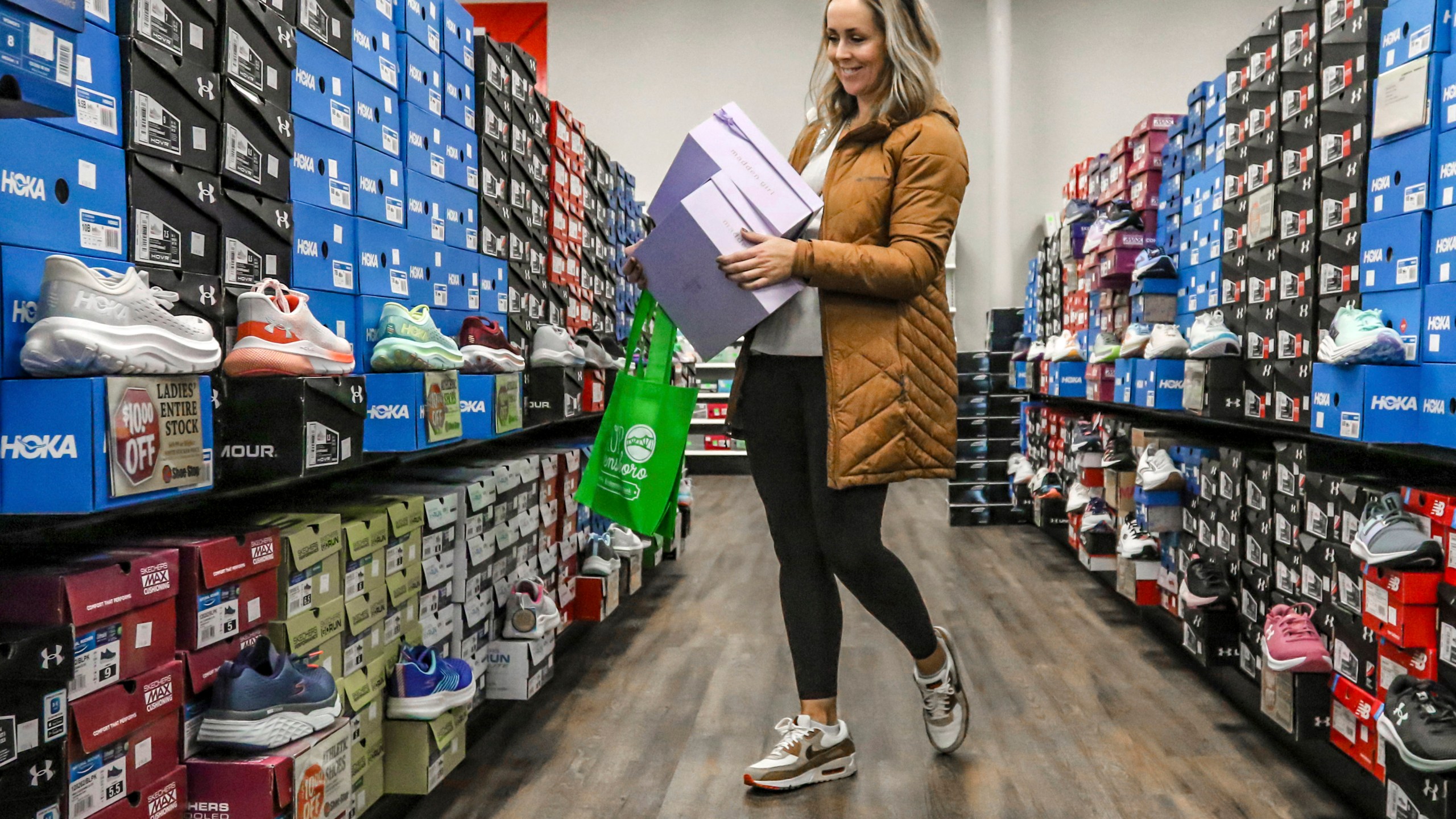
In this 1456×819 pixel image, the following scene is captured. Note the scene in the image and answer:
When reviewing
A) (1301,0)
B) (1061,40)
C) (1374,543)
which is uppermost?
(1061,40)

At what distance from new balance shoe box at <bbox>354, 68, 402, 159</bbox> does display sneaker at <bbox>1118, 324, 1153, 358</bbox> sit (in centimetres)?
231

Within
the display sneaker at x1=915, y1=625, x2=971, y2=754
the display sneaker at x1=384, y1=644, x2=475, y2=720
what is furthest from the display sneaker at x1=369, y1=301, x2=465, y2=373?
the display sneaker at x1=915, y1=625, x2=971, y2=754

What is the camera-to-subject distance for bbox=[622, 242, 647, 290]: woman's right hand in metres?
1.77

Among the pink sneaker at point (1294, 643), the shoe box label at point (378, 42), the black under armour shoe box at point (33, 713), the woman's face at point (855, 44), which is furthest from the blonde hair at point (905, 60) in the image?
the black under armour shoe box at point (33, 713)

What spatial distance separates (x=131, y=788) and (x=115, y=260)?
0.57 meters

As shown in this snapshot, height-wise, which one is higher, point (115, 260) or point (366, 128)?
point (366, 128)

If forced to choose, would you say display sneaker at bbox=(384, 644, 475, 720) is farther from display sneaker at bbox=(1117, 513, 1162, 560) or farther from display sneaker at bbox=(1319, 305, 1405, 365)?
display sneaker at bbox=(1117, 513, 1162, 560)

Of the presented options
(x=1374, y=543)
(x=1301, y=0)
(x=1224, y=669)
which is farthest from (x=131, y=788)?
(x=1301, y=0)

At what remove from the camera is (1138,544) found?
121 inches

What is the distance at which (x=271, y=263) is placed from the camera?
4.74ft

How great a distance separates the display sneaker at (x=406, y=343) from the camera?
5.70 ft

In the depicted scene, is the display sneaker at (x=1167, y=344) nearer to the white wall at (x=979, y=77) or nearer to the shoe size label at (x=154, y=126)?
the shoe size label at (x=154, y=126)

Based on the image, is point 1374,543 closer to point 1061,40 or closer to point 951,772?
point 951,772

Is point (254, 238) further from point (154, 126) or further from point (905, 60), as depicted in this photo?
point (905, 60)
